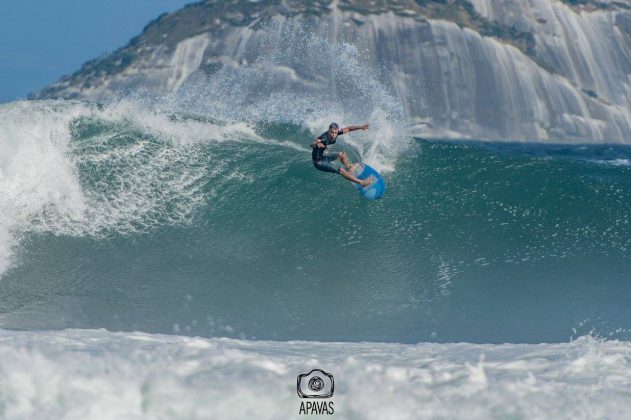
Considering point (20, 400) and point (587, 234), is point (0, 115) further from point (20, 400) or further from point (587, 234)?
point (587, 234)

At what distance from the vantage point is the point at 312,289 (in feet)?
33.4

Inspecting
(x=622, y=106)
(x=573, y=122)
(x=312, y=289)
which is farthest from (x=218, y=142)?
(x=622, y=106)

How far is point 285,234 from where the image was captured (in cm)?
1140

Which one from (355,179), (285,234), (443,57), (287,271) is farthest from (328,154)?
(443,57)

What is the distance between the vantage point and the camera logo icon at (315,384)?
6.09 metres

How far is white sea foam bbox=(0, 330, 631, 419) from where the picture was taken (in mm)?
5836

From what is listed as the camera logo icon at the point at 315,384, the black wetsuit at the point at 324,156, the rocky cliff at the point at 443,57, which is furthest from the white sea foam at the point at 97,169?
the rocky cliff at the point at 443,57

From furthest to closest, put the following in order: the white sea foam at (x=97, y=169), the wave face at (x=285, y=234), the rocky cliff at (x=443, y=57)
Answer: the rocky cliff at (x=443, y=57) < the white sea foam at (x=97, y=169) < the wave face at (x=285, y=234)

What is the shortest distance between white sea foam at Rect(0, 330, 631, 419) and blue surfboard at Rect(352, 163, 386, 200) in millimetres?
4567

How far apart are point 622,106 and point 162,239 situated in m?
21.8

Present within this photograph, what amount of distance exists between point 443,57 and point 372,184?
51.4ft

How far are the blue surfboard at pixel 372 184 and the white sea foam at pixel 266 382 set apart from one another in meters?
4.57

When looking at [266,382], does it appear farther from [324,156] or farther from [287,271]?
[324,156]

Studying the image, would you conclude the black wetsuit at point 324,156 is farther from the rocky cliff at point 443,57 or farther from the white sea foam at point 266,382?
the rocky cliff at point 443,57
